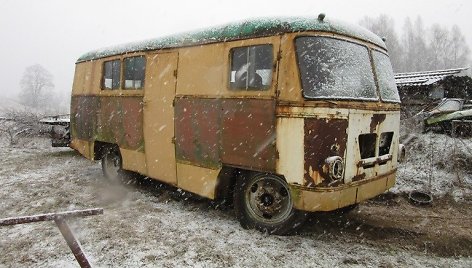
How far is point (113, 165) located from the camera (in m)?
8.02

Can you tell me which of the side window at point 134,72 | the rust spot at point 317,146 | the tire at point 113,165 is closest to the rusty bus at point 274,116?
the rust spot at point 317,146

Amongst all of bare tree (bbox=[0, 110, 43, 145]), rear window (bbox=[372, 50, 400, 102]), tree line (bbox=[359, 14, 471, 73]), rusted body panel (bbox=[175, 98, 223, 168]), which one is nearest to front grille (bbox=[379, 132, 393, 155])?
rear window (bbox=[372, 50, 400, 102])

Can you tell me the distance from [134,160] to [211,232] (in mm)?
2564

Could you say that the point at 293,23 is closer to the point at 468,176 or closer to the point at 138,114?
the point at 138,114

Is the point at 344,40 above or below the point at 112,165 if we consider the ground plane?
above

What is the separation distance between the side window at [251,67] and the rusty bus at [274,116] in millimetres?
13

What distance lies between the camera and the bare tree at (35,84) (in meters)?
61.3

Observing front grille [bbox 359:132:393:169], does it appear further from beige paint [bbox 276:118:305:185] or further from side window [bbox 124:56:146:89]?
side window [bbox 124:56:146:89]

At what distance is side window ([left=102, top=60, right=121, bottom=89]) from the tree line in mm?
59972

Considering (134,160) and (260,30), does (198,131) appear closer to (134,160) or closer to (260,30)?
(260,30)

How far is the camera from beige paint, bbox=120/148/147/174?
6.64m

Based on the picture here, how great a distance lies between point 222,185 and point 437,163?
5.67 m

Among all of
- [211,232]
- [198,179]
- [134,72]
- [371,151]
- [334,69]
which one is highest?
[134,72]

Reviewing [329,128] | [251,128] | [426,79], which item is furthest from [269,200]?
[426,79]
